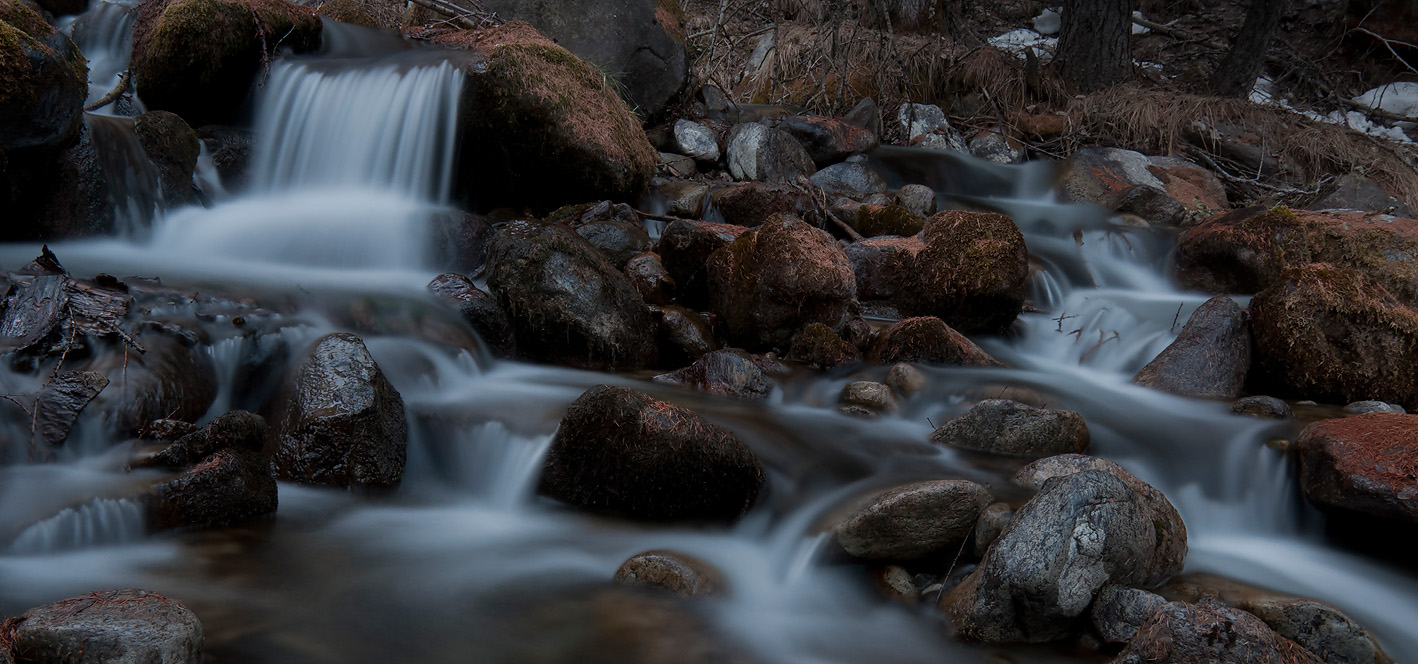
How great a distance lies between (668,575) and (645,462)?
1.85ft

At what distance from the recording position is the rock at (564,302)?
16.8 feet

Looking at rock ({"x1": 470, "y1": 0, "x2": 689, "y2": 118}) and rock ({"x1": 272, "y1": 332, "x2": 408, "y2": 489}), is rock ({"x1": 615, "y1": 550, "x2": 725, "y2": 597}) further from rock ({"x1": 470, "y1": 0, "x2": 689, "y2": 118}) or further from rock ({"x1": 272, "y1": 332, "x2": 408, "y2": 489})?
rock ({"x1": 470, "y1": 0, "x2": 689, "y2": 118})

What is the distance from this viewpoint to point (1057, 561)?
2.68 m

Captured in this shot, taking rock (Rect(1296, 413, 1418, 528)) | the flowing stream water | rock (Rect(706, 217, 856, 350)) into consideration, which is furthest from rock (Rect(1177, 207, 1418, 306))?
rock (Rect(706, 217, 856, 350))

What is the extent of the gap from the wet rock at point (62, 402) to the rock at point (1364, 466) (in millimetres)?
5253

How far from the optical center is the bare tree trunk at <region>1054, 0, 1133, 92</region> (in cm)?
1130

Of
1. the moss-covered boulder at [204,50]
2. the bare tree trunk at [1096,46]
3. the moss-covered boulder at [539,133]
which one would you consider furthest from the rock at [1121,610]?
the bare tree trunk at [1096,46]

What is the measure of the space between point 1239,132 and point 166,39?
37.6 ft

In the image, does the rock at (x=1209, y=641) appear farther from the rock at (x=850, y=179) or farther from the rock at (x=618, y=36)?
the rock at (x=618, y=36)

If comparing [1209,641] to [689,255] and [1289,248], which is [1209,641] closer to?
[689,255]

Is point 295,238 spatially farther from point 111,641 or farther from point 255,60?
point 111,641

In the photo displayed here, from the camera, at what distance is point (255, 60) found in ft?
24.4

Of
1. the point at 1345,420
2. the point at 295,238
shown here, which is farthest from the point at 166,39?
the point at 1345,420

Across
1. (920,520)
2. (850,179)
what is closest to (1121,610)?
(920,520)
